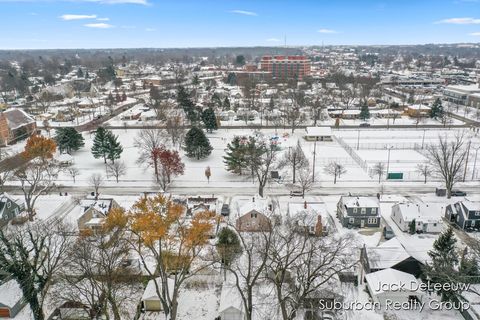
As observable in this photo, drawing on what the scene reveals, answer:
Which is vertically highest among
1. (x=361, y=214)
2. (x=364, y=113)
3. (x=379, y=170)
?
(x=364, y=113)

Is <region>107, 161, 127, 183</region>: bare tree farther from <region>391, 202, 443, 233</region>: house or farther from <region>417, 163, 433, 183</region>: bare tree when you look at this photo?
<region>417, 163, 433, 183</region>: bare tree

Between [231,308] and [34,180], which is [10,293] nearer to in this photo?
[231,308]

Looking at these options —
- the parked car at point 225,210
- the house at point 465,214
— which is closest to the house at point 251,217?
the parked car at point 225,210

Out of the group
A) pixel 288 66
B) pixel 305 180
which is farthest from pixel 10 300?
pixel 288 66

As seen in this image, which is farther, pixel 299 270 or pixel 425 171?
pixel 425 171

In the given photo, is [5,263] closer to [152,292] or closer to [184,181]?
[152,292]

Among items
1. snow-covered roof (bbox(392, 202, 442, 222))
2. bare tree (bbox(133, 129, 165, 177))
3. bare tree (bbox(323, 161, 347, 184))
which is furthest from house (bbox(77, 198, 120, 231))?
snow-covered roof (bbox(392, 202, 442, 222))
